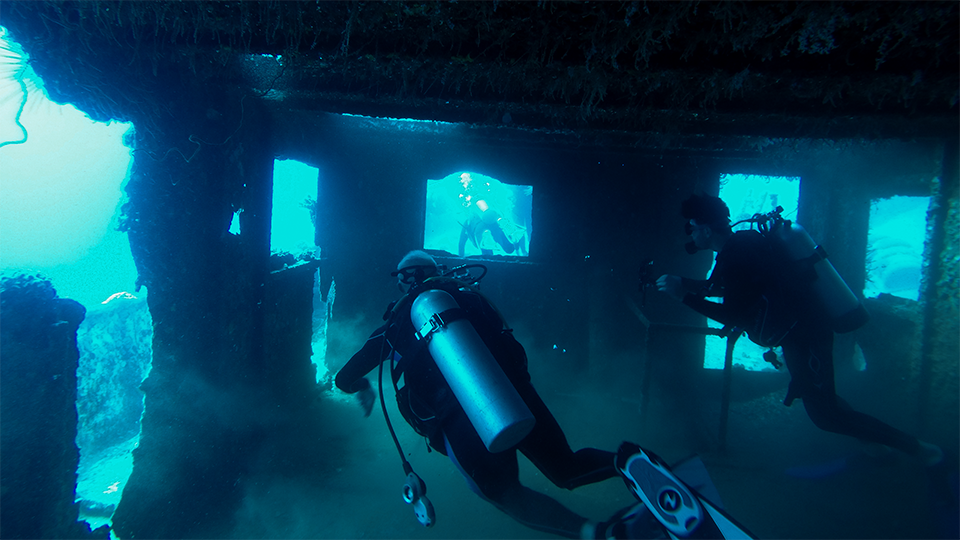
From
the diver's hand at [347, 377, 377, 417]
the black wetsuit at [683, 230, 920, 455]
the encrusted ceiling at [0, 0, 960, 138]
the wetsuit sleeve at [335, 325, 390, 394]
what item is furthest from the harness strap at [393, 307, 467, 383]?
the black wetsuit at [683, 230, 920, 455]

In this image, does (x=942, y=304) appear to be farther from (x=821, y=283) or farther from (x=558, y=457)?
(x=558, y=457)

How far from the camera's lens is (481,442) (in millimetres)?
2174

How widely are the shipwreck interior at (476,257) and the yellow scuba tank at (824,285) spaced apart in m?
1.17

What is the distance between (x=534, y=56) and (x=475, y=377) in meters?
2.13

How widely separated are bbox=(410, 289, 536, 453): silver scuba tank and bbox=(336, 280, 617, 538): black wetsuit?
151 mm

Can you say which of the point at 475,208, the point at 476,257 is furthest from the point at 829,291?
the point at 475,208

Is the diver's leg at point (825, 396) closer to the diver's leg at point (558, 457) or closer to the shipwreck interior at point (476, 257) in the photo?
the shipwreck interior at point (476, 257)

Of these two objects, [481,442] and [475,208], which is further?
[475,208]

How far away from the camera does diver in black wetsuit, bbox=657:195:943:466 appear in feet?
10.4

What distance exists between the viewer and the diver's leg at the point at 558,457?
2285 mm

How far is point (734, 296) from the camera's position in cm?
322

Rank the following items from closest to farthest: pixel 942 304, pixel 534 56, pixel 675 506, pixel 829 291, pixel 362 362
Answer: pixel 675 506, pixel 534 56, pixel 362 362, pixel 829 291, pixel 942 304

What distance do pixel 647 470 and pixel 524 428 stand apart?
2.46 ft

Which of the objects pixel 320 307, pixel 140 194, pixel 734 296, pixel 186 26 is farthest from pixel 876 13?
pixel 320 307
